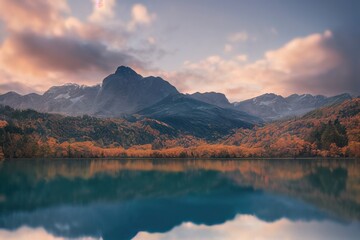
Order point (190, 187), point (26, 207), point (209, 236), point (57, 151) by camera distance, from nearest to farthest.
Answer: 1. point (209, 236)
2. point (26, 207)
3. point (190, 187)
4. point (57, 151)

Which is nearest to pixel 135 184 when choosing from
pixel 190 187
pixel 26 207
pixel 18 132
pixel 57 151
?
pixel 190 187

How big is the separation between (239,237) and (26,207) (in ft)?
90.5

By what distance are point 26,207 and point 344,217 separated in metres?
37.6

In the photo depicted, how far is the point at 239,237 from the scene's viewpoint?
31609 millimetres

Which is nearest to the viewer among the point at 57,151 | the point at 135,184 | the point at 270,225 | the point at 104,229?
the point at 104,229

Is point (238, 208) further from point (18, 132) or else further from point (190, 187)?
point (18, 132)

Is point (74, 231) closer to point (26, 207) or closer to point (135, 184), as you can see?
point (26, 207)

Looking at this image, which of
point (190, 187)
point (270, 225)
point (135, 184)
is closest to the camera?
point (270, 225)

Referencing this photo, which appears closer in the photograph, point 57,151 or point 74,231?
point 74,231

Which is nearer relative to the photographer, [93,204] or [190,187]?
[93,204]

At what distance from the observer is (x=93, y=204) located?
1881 inches

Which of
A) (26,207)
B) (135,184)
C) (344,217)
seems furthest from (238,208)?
(135,184)

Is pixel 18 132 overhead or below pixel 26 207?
overhead

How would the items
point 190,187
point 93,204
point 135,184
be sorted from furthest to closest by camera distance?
point 135,184, point 190,187, point 93,204
